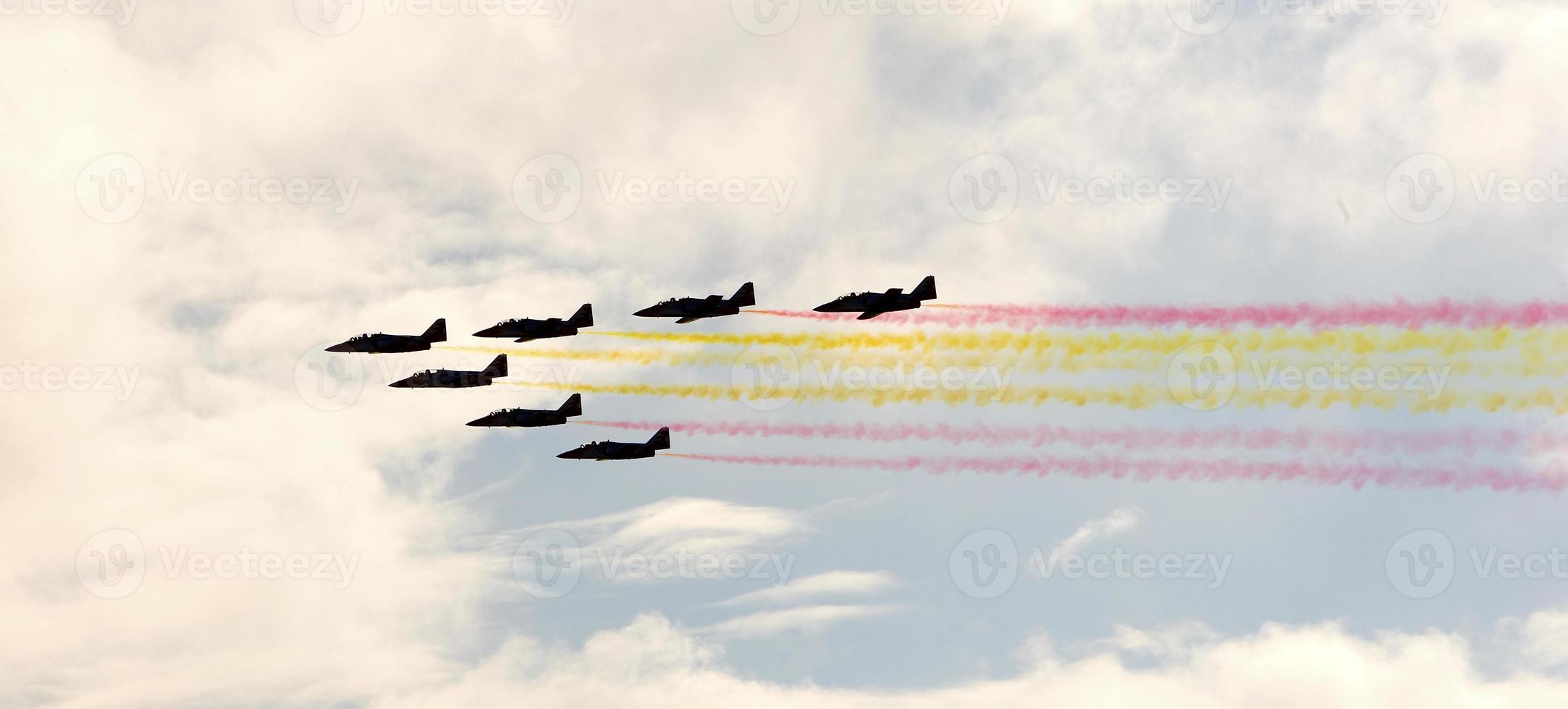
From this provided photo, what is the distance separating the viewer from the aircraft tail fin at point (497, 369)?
534 ft

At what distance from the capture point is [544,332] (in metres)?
159

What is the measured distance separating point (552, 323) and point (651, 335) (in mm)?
8434

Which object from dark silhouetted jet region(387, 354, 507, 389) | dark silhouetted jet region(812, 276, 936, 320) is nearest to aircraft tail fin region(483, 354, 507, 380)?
dark silhouetted jet region(387, 354, 507, 389)

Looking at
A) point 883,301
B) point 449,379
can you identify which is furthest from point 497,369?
point 883,301

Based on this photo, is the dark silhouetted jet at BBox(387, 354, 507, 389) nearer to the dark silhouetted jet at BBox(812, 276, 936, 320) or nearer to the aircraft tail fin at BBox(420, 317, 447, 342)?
the aircraft tail fin at BBox(420, 317, 447, 342)

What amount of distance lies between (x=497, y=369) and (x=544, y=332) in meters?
7.03

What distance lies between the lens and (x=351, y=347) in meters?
160

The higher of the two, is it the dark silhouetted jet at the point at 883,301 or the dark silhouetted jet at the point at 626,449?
the dark silhouetted jet at the point at 883,301

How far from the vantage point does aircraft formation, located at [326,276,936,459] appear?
153500 mm

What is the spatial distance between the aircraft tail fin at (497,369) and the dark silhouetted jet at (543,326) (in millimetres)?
4177

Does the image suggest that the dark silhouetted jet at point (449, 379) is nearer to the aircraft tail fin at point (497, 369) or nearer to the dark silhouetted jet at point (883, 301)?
the aircraft tail fin at point (497, 369)

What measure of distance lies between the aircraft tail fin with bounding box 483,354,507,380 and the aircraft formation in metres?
0.06

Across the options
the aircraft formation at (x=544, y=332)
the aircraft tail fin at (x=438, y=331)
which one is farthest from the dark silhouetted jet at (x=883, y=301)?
the aircraft tail fin at (x=438, y=331)

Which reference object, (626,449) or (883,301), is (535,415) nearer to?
(626,449)
